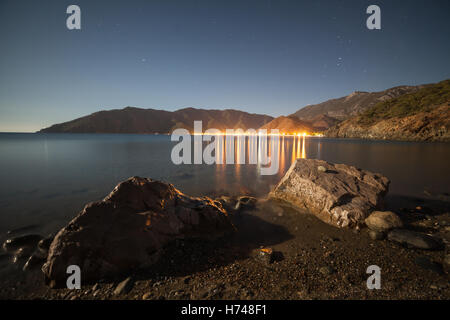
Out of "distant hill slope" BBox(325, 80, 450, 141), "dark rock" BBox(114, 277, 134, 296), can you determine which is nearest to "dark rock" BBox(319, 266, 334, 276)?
"dark rock" BBox(114, 277, 134, 296)

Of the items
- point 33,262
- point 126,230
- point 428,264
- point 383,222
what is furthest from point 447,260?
point 33,262

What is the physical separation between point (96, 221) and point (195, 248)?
2.53 meters

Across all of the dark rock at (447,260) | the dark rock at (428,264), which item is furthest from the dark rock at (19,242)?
the dark rock at (447,260)

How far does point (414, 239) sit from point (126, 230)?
7593 millimetres

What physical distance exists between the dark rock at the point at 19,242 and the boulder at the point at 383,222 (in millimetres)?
10585

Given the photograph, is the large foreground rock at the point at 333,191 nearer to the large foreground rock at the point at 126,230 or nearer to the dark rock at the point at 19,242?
the large foreground rock at the point at 126,230

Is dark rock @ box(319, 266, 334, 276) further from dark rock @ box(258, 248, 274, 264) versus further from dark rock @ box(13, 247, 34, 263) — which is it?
dark rock @ box(13, 247, 34, 263)

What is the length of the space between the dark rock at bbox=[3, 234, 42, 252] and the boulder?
1059 cm

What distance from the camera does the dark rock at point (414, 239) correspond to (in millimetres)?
4465

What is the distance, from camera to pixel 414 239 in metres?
4.62

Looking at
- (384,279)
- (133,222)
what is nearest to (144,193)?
(133,222)

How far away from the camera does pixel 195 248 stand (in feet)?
15.1
